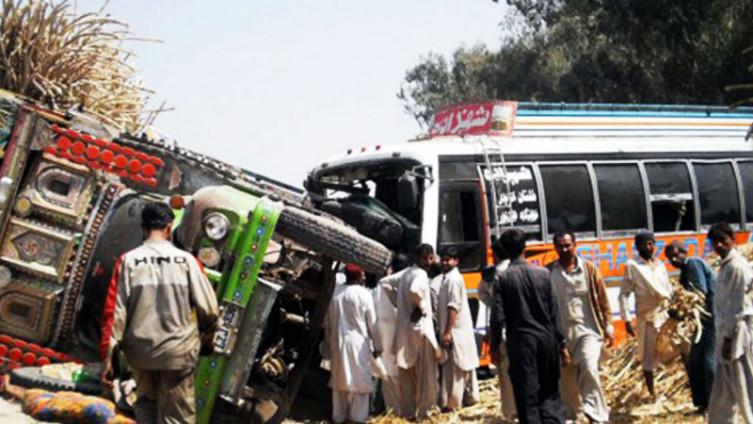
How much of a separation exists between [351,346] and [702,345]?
131 inches

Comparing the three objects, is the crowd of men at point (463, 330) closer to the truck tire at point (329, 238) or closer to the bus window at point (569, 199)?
the truck tire at point (329, 238)

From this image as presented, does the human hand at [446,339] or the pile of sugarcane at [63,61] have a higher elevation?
the pile of sugarcane at [63,61]

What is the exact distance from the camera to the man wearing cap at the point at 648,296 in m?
11.5

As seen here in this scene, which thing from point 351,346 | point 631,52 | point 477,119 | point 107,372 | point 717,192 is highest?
point 631,52

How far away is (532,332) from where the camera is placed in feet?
28.2

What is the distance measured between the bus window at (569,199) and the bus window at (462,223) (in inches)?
48.1

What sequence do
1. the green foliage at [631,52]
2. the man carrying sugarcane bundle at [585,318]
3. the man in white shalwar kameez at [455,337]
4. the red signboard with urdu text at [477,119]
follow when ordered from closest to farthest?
1. the man carrying sugarcane bundle at [585,318]
2. the man in white shalwar kameez at [455,337]
3. the red signboard with urdu text at [477,119]
4. the green foliage at [631,52]

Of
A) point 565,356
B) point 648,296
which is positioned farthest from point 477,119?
point 565,356

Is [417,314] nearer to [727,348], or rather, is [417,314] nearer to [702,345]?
[702,345]

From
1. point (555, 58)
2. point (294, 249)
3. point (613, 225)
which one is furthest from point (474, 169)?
point (555, 58)

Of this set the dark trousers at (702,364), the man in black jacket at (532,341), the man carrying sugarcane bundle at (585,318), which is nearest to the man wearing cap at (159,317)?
the man in black jacket at (532,341)

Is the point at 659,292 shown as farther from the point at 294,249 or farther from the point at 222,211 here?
the point at 222,211

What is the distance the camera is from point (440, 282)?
40.8 feet

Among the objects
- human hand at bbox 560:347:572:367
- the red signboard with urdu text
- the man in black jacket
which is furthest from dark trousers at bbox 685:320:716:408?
the red signboard with urdu text
